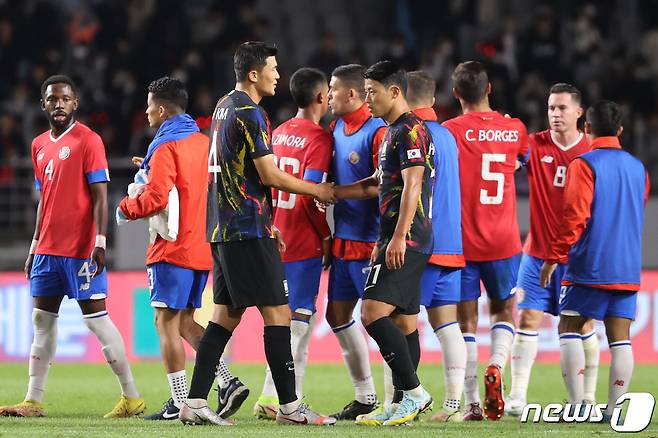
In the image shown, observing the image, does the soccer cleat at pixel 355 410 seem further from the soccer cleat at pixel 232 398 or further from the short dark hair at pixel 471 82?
the short dark hair at pixel 471 82

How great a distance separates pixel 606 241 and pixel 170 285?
2.87m

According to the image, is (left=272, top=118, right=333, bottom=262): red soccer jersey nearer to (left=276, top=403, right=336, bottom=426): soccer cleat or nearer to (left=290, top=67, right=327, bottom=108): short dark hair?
(left=290, top=67, right=327, bottom=108): short dark hair

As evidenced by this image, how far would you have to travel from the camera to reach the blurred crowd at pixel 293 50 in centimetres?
1742

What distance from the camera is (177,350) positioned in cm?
817

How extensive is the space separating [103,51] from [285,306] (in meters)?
12.0

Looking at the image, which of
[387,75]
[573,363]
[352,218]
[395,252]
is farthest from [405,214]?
[573,363]

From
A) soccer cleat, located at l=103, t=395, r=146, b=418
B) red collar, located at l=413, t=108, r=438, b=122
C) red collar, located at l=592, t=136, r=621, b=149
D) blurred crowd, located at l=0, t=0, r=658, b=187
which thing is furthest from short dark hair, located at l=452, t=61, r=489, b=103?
blurred crowd, located at l=0, t=0, r=658, b=187

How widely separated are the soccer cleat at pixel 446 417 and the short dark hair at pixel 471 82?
2174mm

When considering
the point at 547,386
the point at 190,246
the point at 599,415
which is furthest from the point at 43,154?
the point at 547,386

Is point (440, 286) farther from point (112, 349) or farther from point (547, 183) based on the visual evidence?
point (112, 349)

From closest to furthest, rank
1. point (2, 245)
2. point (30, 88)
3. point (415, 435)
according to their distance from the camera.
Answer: point (415, 435) → point (2, 245) → point (30, 88)

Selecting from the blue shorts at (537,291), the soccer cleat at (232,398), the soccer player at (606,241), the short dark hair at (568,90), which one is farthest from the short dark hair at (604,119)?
the soccer cleat at (232,398)

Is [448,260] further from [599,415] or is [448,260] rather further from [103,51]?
[103,51]

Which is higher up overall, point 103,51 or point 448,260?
point 103,51
